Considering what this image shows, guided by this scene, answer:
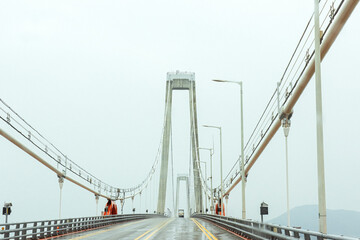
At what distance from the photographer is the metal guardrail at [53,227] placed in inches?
794

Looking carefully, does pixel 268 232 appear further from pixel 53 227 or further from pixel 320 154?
pixel 53 227

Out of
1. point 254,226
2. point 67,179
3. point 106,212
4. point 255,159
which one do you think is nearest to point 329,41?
point 254,226

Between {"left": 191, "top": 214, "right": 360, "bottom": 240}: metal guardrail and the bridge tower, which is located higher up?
the bridge tower

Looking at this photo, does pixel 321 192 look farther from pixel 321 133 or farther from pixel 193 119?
pixel 193 119

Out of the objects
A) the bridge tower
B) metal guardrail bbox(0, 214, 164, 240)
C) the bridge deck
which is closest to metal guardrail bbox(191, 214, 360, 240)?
the bridge deck

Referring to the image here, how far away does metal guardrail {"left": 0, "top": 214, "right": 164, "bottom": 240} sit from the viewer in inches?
794

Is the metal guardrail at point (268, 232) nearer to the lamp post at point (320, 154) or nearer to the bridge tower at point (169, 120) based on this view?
the lamp post at point (320, 154)

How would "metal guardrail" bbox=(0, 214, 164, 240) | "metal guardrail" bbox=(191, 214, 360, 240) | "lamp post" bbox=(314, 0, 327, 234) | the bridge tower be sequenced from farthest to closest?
1. the bridge tower
2. "metal guardrail" bbox=(0, 214, 164, 240)
3. "lamp post" bbox=(314, 0, 327, 234)
4. "metal guardrail" bbox=(191, 214, 360, 240)

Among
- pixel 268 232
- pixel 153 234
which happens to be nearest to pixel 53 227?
pixel 153 234

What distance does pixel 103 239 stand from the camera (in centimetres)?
2344

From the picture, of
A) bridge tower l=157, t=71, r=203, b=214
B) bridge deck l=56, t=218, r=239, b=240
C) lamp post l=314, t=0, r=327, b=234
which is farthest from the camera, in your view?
bridge tower l=157, t=71, r=203, b=214

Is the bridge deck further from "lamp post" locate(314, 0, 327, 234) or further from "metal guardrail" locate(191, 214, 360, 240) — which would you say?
"lamp post" locate(314, 0, 327, 234)

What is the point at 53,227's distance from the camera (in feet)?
91.4

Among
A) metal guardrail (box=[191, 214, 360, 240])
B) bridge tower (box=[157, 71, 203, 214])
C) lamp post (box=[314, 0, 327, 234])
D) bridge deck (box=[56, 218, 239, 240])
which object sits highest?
bridge tower (box=[157, 71, 203, 214])
